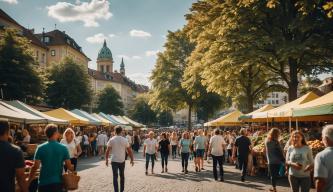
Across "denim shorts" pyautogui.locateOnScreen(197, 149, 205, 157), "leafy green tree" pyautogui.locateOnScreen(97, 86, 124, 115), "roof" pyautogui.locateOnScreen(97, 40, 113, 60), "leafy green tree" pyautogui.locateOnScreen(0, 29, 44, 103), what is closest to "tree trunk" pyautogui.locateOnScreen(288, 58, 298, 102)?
"denim shorts" pyautogui.locateOnScreen(197, 149, 205, 157)

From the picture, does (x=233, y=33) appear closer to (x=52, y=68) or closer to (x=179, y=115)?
(x=52, y=68)

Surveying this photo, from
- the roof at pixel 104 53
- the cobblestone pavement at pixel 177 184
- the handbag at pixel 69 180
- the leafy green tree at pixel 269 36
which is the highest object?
the roof at pixel 104 53

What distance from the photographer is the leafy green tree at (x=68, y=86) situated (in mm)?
58562

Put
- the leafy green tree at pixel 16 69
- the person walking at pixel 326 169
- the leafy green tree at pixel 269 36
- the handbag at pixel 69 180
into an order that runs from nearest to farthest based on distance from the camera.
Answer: the person walking at pixel 326 169 → the handbag at pixel 69 180 → the leafy green tree at pixel 269 36 → the leafy green tree at pixel 16 69

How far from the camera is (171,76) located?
54156 millimetres

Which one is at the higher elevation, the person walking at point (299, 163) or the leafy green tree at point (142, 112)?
the leafy green tree at point (142, 112)

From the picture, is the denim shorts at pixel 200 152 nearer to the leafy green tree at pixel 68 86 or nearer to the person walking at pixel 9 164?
the person walking at pixel 9 164

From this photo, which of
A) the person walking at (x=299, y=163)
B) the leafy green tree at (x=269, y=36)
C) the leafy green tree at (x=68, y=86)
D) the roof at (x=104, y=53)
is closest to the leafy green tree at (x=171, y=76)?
the leafy green tree at (x=68, y=86)

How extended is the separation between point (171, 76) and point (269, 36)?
110 ft

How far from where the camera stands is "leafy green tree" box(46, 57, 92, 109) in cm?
Result: 5856

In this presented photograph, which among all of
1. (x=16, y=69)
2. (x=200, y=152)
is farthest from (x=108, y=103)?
(x=200, y=152)

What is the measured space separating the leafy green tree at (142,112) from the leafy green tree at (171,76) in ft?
201

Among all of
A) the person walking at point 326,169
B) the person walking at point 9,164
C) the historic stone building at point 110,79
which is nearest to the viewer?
the person walking at point 326,169

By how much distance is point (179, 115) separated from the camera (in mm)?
183000
